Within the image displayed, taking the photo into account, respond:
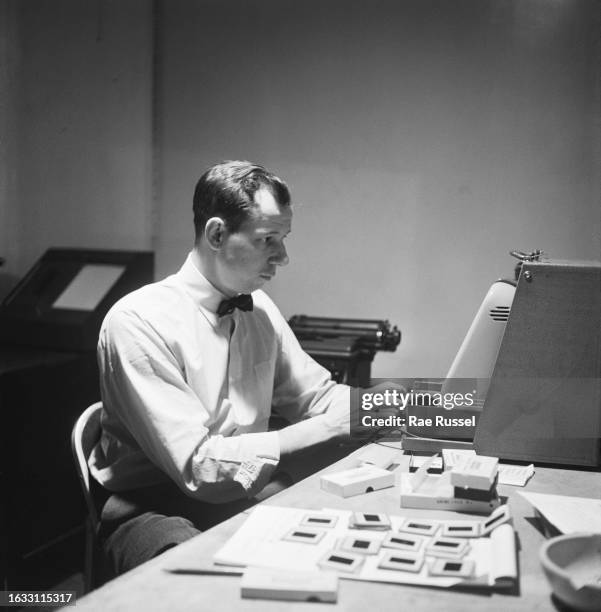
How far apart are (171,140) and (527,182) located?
1.58m

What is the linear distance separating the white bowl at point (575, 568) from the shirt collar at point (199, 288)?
3.67 ft

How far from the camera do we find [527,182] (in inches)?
113

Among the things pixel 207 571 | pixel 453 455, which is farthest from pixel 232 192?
pixel 207 571

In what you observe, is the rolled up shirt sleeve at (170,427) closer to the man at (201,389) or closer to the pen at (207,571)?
the man at (201,389)

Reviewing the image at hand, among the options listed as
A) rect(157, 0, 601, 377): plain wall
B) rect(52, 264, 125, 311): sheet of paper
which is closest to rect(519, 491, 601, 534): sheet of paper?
rect(157, 0, 601, 377): plain wall

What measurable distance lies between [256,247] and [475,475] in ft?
2.66

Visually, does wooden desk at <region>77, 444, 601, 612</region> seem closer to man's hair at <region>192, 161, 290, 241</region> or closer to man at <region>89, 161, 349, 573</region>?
man at <region>89, 161, 349, 573</region>

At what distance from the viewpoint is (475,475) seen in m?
1.25

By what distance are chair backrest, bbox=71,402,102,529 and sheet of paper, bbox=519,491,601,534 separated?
95 centimetres

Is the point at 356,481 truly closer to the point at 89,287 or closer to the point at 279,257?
the point at 279,257

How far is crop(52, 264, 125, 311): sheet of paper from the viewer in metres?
2.86

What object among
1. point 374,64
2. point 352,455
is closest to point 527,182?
point 374,64

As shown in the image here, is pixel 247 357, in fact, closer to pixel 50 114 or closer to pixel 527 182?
pixel 527 182

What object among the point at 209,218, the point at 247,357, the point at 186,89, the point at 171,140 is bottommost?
the point at 247,357
